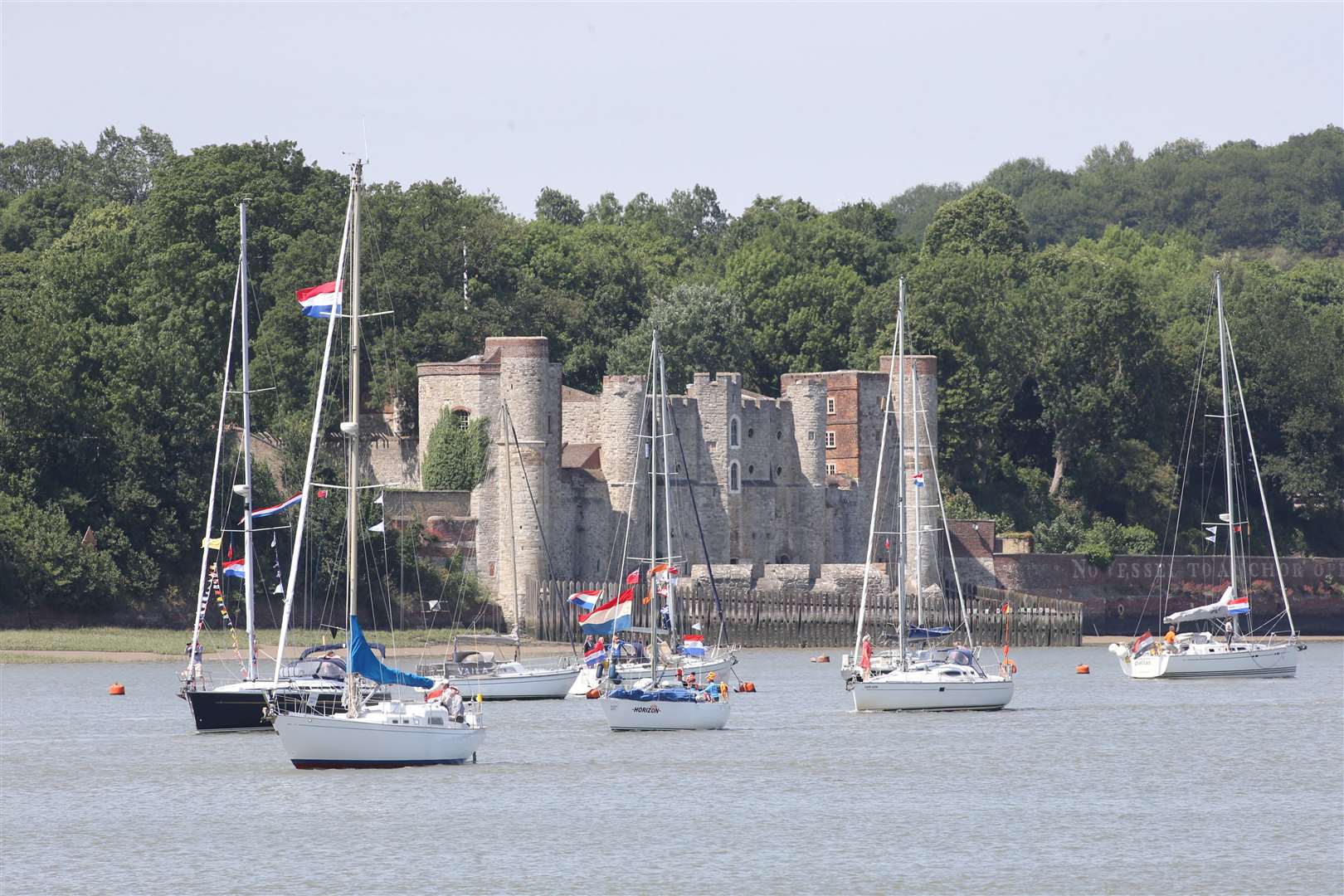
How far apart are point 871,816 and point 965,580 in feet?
184

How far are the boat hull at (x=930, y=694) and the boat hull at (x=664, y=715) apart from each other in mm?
5396

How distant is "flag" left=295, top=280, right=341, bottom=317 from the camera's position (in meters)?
46.4

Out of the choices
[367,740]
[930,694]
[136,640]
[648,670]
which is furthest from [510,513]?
[367,740]

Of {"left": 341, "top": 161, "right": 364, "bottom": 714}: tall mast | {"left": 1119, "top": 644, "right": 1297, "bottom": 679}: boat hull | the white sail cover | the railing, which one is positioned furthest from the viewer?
the railing

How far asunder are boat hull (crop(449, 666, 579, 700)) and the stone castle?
1740cm

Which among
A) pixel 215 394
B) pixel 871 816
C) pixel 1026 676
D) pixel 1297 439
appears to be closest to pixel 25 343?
pixel 215 394

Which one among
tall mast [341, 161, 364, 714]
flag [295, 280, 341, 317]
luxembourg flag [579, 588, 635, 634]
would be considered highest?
flag [295, 280, 341, 317]

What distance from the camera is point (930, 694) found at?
59875 mm

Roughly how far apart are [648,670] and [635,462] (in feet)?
84.8

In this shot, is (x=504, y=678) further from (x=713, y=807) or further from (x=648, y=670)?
(x=713, y=807)

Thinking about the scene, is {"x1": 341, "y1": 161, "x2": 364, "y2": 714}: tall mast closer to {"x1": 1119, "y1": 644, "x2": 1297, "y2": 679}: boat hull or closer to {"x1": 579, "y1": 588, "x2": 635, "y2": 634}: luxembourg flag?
{"x1": 579, "y1": 588, "x2": 635, "y2": 634}: luxembourg flag

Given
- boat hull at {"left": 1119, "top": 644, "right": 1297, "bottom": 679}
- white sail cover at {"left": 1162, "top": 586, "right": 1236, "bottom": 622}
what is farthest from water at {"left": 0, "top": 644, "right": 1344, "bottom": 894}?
boat hull at {"left": 1119, "top": 644, "right": 1297, "bottom": 679}

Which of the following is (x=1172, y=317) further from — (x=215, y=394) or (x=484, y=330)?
(x=215, y=394)

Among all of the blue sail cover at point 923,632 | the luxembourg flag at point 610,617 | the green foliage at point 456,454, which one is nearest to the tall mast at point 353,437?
the luxembourg flag at point 610,617
